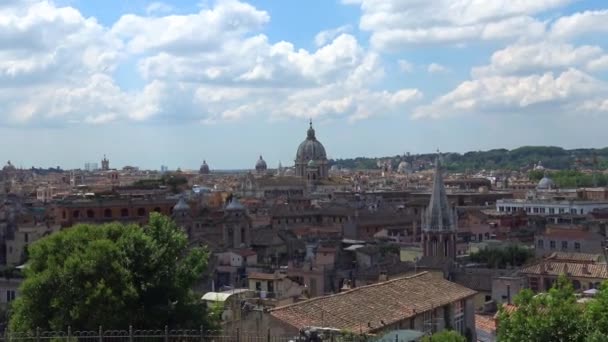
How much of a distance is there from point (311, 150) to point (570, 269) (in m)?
93.6

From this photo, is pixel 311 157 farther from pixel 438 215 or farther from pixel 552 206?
pixel 438 215

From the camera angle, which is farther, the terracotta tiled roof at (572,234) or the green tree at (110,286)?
the terracotta tiled roof at (572,234)

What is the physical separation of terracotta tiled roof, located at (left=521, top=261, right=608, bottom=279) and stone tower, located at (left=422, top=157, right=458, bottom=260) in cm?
1005

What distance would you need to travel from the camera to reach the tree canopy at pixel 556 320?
1392 centimetres

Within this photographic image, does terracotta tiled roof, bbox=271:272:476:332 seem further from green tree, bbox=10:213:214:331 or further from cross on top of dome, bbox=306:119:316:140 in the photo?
cross on top of dome, bbox=306:119:316:140

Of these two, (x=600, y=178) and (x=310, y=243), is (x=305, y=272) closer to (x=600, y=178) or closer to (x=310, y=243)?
(x=310, y=243)

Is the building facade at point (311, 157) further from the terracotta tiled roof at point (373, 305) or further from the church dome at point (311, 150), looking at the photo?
the terracotta tiled roof at point (373, 305)

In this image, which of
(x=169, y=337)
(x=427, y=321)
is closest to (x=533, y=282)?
(x=427, y=321)

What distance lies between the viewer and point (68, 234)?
19984mm

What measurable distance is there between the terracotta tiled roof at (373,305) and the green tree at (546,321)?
381 centimetres

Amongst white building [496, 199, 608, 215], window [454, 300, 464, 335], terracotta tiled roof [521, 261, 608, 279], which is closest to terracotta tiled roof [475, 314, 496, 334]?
window [454, 300, 464, 335]

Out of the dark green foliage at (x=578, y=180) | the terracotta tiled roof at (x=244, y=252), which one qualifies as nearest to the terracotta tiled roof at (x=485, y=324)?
the terracotta tiled roof at (x=244, y=252)

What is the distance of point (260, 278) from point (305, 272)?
10.5 ft

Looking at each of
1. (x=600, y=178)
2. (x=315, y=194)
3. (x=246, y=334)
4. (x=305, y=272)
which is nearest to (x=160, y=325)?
(x=246, y=334)
